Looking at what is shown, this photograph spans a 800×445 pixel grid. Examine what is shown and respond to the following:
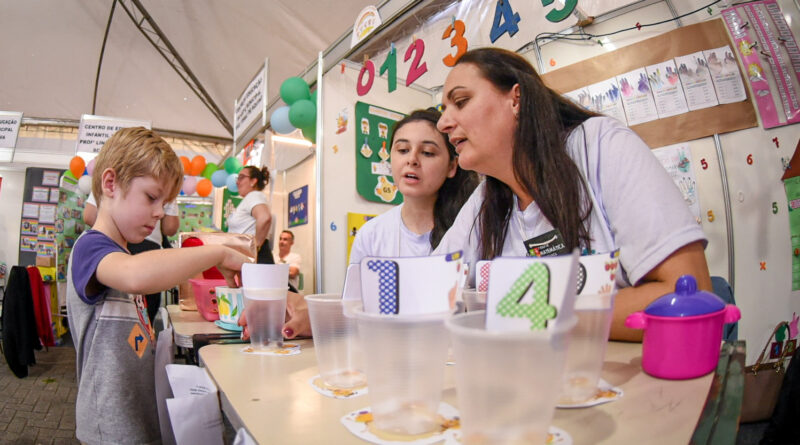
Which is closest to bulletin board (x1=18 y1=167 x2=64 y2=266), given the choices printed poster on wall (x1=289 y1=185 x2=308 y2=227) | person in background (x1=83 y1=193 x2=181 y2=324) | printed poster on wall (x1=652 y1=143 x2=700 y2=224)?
person in background (x1=83 y1=193 x2=181 y2=324)

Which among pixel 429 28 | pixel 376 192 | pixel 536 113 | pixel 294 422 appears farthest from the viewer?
pixel 376 192

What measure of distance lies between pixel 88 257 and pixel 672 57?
3.12 m

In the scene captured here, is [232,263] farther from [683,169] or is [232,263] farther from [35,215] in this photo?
[35,215]

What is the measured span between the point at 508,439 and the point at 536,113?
3.26ft

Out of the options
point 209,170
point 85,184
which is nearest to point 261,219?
point 85,184

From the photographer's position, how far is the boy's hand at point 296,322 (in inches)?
39.3

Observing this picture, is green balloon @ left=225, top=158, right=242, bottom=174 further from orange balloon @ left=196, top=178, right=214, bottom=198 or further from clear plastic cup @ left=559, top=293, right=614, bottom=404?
clear plastic cup @ left=559, top=293, right=614, bottom=404

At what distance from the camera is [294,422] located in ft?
1.52

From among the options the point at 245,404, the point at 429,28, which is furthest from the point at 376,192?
the point at 245,404

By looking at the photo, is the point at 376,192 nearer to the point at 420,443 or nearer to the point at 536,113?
the point at 536,113

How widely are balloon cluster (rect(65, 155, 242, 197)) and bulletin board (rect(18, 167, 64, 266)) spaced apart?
8.29ft

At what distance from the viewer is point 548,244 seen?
1.04m

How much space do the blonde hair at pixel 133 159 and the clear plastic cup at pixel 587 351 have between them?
3.90 ft

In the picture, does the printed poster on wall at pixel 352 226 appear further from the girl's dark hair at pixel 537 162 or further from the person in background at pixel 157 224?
the girl's dark hair at pixel 537 162
